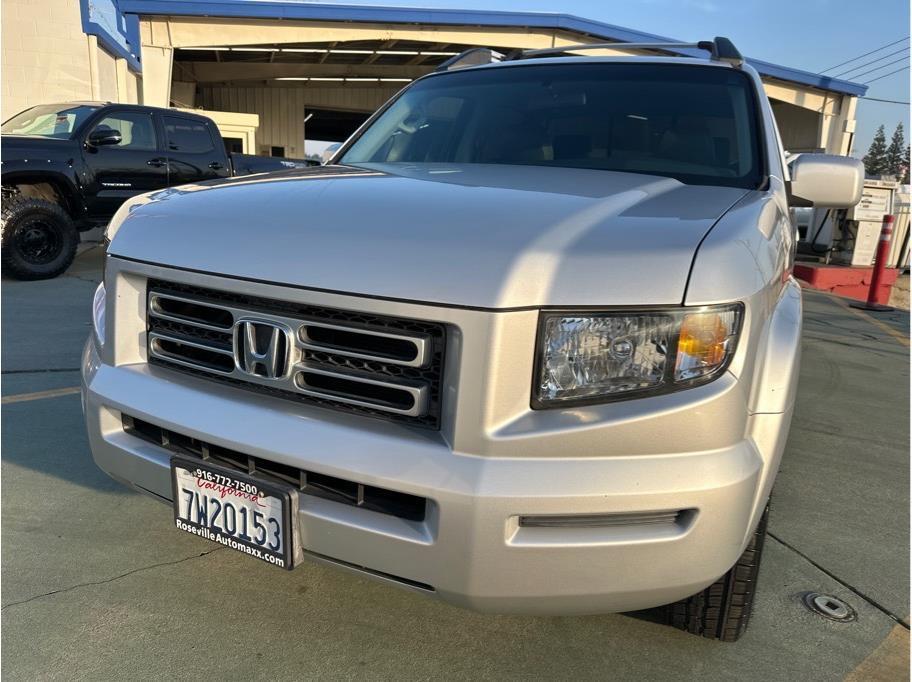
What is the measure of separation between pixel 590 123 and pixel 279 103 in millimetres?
25732

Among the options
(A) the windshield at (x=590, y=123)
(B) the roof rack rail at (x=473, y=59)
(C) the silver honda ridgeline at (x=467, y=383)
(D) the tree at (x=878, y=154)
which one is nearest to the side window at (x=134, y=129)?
(B) the roof rack rail at (x=473, y=59)

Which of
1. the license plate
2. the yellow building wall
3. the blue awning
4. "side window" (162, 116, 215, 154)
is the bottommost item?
the license plate

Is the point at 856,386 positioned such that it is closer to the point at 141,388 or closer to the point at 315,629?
the point at 315,629

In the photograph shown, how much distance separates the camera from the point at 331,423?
1680 mm

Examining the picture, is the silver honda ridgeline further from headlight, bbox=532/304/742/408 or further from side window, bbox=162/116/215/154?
side window, bbox=162/116/215/154

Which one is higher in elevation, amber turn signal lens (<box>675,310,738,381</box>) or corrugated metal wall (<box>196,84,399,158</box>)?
corrugated metal wall (<box>196,84,399,158</box>)

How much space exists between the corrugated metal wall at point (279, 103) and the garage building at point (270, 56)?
0.04m

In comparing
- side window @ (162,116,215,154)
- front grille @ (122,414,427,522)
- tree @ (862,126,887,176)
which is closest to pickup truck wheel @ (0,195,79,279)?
side window @ (162,116,215,154)

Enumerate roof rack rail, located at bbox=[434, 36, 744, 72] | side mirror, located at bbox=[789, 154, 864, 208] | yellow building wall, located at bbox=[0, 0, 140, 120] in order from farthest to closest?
yellow building wall, located at bbox=[0, 0, 140, 120] → roof rack rail, located at bbox=[434, 36, 744, 72] → side mirror, located at bbox=[789, 154, 864, 208]

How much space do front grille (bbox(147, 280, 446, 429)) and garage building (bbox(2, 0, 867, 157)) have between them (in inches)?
381

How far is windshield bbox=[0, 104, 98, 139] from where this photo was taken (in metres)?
8.57

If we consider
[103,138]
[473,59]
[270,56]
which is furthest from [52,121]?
[270,56]

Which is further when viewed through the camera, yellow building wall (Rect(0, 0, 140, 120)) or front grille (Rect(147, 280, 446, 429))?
yellow building wall (Rect(0, 0, 140, 120))

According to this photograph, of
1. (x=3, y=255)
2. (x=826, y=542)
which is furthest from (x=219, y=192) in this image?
(x=3, y=255)
